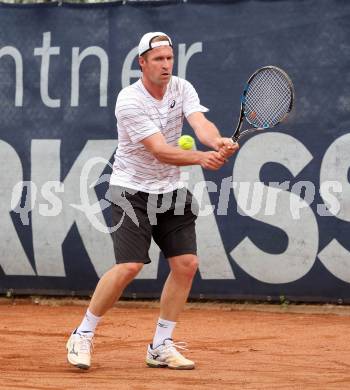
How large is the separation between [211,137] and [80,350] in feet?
4.15

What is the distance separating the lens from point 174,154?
16.9 ft

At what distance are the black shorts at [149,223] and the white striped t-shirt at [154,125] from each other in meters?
0.05

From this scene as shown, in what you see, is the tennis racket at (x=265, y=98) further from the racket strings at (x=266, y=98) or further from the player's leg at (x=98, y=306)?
the player's leg at (x=98, y=306)

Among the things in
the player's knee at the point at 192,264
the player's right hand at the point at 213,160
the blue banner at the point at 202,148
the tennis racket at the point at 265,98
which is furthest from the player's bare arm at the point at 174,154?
the blue banner at the point at 202,148

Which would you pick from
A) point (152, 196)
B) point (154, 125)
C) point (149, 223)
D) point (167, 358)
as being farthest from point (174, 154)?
point (167, 358)

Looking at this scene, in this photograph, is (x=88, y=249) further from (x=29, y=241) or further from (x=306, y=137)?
(x=306, y=137)

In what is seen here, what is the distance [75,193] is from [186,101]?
9.45 feet

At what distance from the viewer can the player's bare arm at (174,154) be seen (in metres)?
4.99

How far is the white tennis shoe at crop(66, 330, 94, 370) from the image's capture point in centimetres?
533

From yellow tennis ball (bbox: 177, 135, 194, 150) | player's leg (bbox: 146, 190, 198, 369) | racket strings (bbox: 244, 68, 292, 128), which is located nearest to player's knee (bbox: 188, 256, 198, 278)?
player's leg (bbox: 146, 190, 198, 369)

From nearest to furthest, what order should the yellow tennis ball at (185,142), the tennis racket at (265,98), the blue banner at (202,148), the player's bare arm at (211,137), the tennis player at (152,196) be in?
the player's bare arm at (211,137), the yellow tennis ball at (185,142), the tennis player at (152,196), the tennis racket at (265,98), the blue banner at (202,148)

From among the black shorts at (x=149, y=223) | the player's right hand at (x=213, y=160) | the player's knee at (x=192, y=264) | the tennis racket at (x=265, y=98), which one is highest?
the tennis racket at (x=265, y=98)

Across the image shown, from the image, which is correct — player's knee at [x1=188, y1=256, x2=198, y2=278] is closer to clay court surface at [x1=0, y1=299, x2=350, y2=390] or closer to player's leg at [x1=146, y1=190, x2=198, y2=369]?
player's leg at [x1=146, y1=190, x2=198, y2=369]

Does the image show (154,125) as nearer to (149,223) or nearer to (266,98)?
(149,223)
